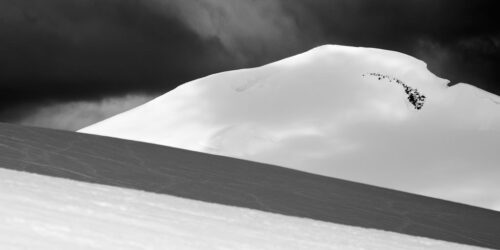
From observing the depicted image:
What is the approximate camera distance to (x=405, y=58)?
43.9 ft

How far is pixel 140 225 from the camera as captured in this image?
7.52 feet

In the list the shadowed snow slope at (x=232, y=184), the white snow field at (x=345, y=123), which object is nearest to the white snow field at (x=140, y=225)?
the shadowed snow slope at (x=232, y=184)

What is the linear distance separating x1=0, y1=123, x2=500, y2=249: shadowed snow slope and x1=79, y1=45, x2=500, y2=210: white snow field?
4.60 m

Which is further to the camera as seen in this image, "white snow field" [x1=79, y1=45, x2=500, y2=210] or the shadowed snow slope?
"white snow field" [x1=79, y1=45, x2=500, y2=210]

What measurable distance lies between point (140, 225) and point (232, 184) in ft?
7.16

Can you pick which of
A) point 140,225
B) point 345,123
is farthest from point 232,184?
point 345,123

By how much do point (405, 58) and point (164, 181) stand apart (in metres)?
10.3

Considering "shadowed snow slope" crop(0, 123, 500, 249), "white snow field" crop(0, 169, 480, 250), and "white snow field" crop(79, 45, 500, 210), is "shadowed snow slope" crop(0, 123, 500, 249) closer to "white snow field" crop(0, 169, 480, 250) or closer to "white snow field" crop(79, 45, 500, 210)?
"white snow field" crop(0, 169, 480, 250)

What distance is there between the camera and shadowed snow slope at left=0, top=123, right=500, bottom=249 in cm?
379

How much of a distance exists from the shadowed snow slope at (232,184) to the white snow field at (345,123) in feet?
15.1

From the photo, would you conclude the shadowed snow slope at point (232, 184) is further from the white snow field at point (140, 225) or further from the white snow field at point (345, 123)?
the white snow field at point (345, 123)

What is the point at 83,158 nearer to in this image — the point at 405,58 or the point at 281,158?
the point at 281,158

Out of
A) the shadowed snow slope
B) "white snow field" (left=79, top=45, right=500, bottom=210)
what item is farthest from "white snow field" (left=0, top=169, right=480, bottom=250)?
"white snow field" (left=79, top=45, right=500, bottom=210)

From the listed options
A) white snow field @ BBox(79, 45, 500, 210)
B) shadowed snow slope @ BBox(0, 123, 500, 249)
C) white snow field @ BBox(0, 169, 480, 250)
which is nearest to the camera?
white snow field @ BBox(0, 169, 480, 250)
